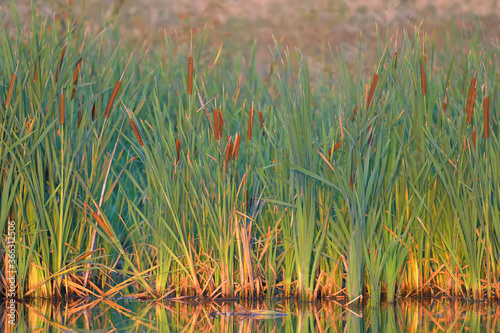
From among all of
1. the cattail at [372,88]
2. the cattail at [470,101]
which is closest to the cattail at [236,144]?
the cattail at [372,88]

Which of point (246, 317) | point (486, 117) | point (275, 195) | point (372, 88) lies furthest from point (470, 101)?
point (246, 317)

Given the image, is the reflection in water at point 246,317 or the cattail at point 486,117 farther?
the cattail at point 486,117

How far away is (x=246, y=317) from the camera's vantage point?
92.3 inches

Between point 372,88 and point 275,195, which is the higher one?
point 372,88

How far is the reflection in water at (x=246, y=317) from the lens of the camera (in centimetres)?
221

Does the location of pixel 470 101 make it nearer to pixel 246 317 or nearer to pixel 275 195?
pixel 275 195

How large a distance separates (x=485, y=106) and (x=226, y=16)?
13.1 metres

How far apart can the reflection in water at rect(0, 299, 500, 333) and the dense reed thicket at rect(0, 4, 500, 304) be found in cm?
10

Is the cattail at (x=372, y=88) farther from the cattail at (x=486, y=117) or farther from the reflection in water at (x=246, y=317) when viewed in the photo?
the reflection in water at (x=246, y=317)

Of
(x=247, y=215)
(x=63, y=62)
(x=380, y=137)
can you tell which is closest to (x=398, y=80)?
(x=380, y=137)

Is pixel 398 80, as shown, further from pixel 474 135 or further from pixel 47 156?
pixel 47 156

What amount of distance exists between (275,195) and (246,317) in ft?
1.95

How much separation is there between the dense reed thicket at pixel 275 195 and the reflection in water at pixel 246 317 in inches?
4.1

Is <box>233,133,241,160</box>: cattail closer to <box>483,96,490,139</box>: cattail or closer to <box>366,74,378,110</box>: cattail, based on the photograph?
<box>366,74,378,110</box>: cattail
